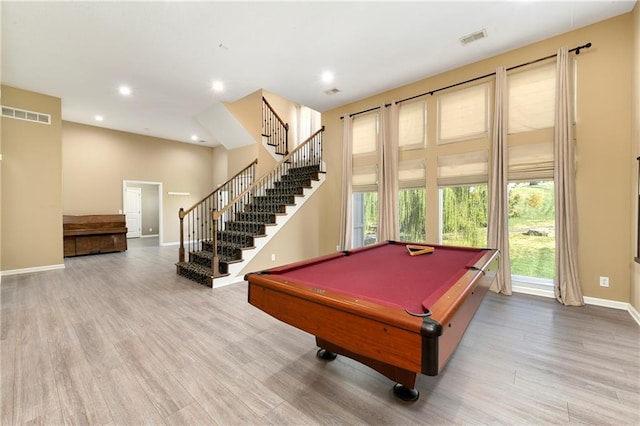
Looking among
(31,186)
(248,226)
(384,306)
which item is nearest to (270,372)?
(384,306)

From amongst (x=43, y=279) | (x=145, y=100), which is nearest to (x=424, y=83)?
(x=145, y=100)

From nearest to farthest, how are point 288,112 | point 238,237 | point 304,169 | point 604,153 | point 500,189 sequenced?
point 604,153, point 500,189, point 238,237, point 304,169, point 288,112

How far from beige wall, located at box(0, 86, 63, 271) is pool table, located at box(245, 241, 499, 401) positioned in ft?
20.2

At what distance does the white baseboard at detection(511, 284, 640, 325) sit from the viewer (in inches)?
122

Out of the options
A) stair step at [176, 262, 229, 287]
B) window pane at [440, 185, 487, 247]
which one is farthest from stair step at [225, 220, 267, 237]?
window pane at [440, 185, 487, 247]

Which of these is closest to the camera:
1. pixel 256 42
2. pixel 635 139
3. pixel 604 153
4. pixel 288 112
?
pixel 635 139

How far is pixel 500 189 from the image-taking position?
12.8 feet

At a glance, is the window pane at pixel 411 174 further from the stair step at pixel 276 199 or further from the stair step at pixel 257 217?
the stair step at pixel 257 217

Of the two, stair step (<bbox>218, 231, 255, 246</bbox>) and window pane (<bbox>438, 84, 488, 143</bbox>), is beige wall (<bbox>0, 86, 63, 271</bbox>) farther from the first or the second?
window pane (<bbox>438, 84, 488, 143</bbox>)

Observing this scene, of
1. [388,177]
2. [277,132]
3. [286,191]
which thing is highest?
[277,132]

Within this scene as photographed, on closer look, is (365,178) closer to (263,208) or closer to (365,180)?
(365,180)

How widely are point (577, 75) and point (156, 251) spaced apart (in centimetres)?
972

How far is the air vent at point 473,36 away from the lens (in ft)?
11.4

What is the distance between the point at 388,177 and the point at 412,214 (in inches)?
33.1
